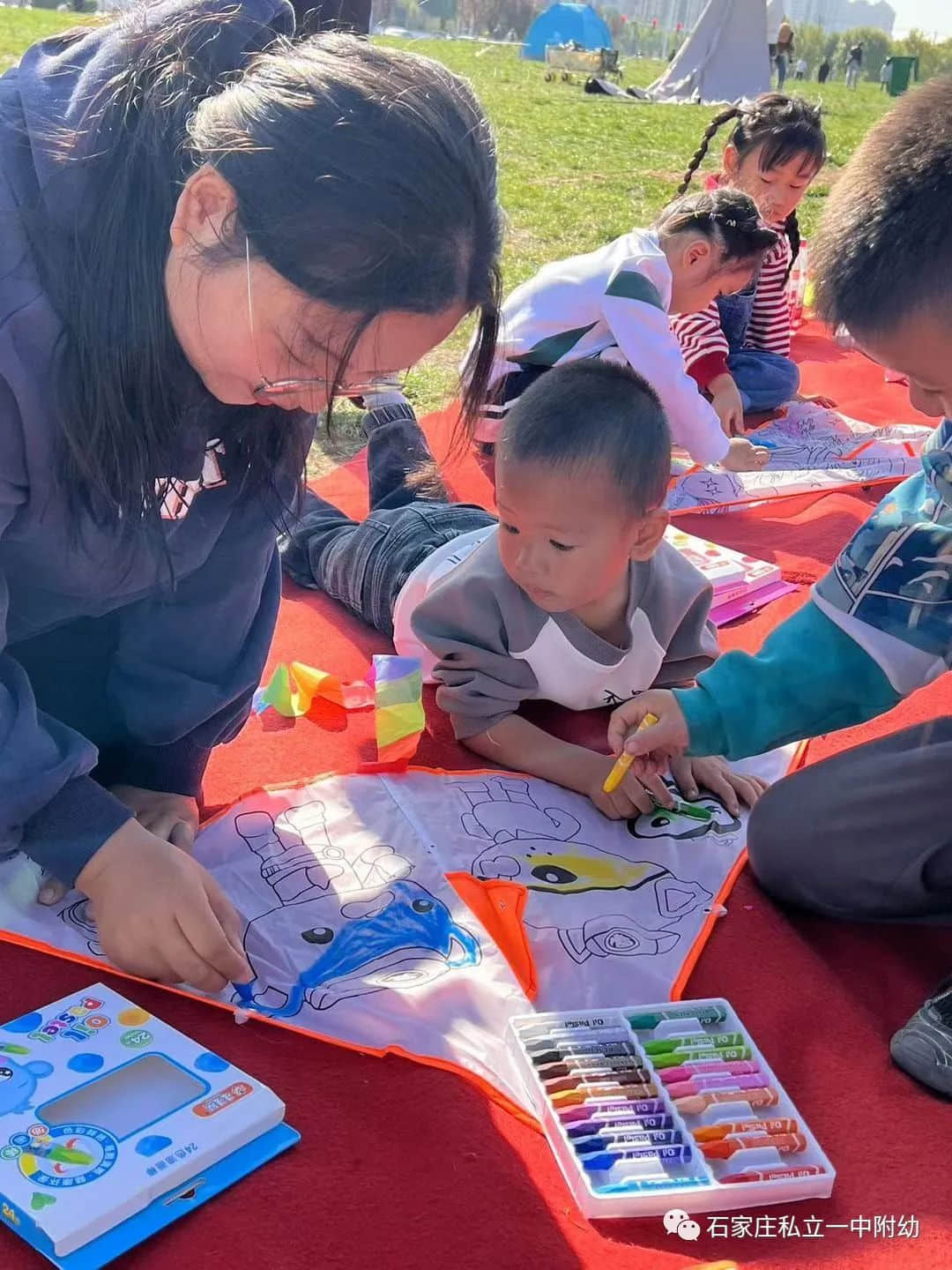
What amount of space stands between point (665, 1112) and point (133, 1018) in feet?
1.33

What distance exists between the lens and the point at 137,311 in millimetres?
859

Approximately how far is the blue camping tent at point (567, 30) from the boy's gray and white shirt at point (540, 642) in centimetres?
1483

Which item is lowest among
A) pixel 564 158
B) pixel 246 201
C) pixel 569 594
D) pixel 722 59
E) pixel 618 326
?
pixel 564 158

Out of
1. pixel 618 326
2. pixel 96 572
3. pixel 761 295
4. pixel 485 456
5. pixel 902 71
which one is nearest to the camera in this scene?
pixel 96 572

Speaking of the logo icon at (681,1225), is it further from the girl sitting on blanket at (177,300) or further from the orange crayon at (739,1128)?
the girl sitting on blanket at (177,300)

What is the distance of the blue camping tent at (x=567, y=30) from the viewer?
14.8 meters

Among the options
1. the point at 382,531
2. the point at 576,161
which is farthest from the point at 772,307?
the point at 576,161

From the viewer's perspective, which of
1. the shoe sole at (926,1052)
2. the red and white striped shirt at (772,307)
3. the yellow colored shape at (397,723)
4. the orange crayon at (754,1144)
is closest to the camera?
the orange crayon at (754,1144)

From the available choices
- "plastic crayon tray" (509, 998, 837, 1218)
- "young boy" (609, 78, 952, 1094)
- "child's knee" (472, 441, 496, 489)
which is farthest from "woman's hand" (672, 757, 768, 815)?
"child's knee" (472, 441, 496, 489)

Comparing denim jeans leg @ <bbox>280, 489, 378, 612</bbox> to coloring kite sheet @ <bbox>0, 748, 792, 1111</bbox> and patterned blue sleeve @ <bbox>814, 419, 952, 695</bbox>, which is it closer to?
coloring kite sheet @ <bbox>0, 748, 792, 1111</bbox>

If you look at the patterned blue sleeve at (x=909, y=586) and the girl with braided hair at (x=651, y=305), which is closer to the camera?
the patterned blue sleeve at (x=909, y=586)

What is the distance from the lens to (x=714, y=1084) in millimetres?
949

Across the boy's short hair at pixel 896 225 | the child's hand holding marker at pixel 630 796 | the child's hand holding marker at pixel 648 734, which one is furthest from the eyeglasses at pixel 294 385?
the child's hand holding marker at pixel 630 796

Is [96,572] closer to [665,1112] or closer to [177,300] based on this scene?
[177,300]
